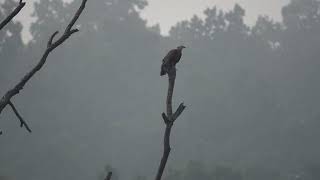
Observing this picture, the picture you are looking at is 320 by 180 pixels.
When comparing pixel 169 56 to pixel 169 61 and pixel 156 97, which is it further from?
pixel 156 97

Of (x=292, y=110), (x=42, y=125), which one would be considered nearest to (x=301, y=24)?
(x=292, y=110)

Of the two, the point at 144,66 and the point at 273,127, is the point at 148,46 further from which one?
the point at 273,127

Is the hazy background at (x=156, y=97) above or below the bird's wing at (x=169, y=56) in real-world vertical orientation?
above

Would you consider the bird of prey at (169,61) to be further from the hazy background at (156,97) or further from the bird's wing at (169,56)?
the hazy background at (156,97)

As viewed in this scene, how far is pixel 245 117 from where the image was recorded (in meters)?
45.9

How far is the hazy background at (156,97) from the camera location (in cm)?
3900

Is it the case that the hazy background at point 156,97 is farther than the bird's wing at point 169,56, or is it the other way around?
the hazy background at point 156,97

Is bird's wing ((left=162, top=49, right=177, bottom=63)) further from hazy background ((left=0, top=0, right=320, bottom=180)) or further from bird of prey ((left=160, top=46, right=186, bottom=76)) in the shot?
hazy background ((left=0, top=0, right=320, bottom=180))

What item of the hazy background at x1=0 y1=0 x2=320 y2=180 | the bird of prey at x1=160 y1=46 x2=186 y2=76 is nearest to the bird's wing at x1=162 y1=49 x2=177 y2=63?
the bird of prey at x1=160 y1=46 x2=186 y2=76

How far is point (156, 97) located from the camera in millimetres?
51469

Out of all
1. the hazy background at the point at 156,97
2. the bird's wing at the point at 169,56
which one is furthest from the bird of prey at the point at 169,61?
the hazy background at the point at 156,97

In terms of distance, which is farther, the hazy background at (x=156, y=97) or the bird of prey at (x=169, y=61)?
the hazy background at (x=156, y=97)

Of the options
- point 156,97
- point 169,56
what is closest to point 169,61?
point 169,56

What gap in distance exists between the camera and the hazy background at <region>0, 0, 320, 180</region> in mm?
39000
